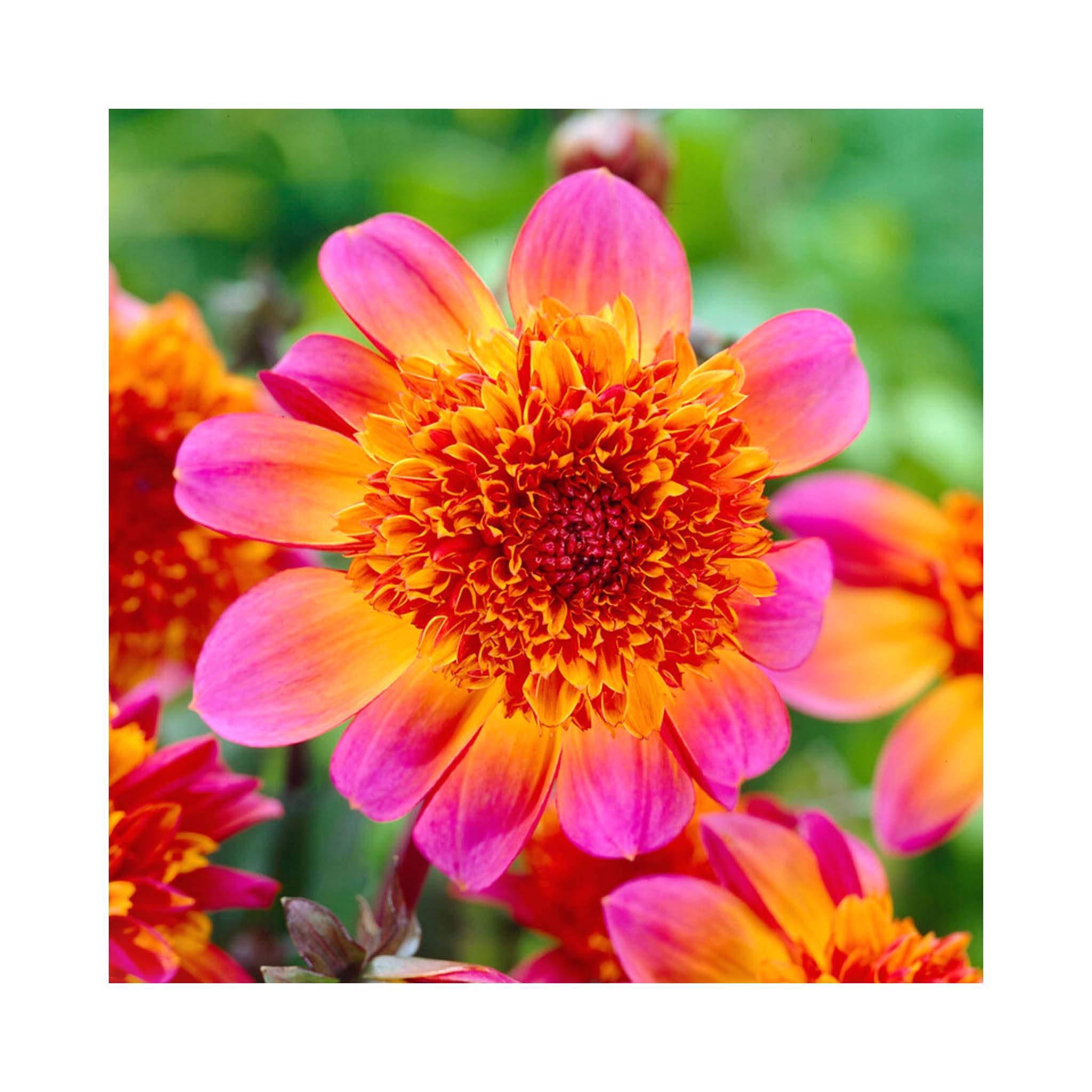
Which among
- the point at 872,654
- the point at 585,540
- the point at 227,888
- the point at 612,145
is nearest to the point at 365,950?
the point at 227,888

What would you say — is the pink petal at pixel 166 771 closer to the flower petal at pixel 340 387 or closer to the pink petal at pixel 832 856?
the flower petal at pixel 340 387

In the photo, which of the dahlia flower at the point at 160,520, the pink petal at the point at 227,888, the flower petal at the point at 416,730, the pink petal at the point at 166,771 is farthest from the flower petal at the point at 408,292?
the pink petal at the point at 227,888

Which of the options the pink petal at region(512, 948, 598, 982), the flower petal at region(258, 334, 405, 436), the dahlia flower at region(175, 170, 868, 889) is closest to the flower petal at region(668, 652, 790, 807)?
the dahlia flower at region(175, 170, 868, 889)

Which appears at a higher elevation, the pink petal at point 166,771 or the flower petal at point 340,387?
the flower petal at point 340,387
